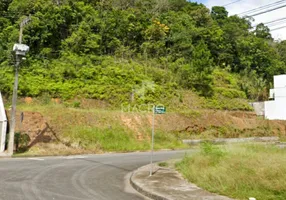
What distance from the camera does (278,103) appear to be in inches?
1923

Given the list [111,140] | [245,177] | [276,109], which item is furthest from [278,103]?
[245,177]

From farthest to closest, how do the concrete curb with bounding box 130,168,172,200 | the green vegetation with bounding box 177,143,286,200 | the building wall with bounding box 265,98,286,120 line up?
the building wall with bounding box 265,98,286,120 → the concrete curb with bounding box 130,168,172,200 → the green vegetation with bounding box 177,143,286,200

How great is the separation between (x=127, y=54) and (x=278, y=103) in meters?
25.2

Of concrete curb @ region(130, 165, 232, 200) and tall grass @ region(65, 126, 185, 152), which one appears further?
tall grass @ region(65, 126, 185, 152)

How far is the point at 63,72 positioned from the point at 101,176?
Result: 25731 mm

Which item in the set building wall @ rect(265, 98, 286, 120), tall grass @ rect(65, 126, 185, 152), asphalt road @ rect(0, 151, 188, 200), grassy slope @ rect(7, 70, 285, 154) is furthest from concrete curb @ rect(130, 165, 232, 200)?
building wall @ rect(265, 98, 286, 120)

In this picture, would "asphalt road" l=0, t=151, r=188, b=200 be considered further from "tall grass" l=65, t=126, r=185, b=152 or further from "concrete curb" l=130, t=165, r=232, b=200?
"tall grass" l=65, t=126, r=185, b=152

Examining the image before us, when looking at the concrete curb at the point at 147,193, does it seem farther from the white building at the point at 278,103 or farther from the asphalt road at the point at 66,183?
the white building at the point at 278,103

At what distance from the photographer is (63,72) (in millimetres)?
35969

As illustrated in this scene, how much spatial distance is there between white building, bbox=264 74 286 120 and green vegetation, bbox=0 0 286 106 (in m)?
4.76

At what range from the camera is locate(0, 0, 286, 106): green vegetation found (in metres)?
35.6

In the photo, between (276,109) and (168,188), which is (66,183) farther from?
(276,109)

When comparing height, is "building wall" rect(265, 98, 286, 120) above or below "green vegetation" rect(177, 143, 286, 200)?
above

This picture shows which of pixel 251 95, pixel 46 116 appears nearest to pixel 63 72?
pixel 46 116
